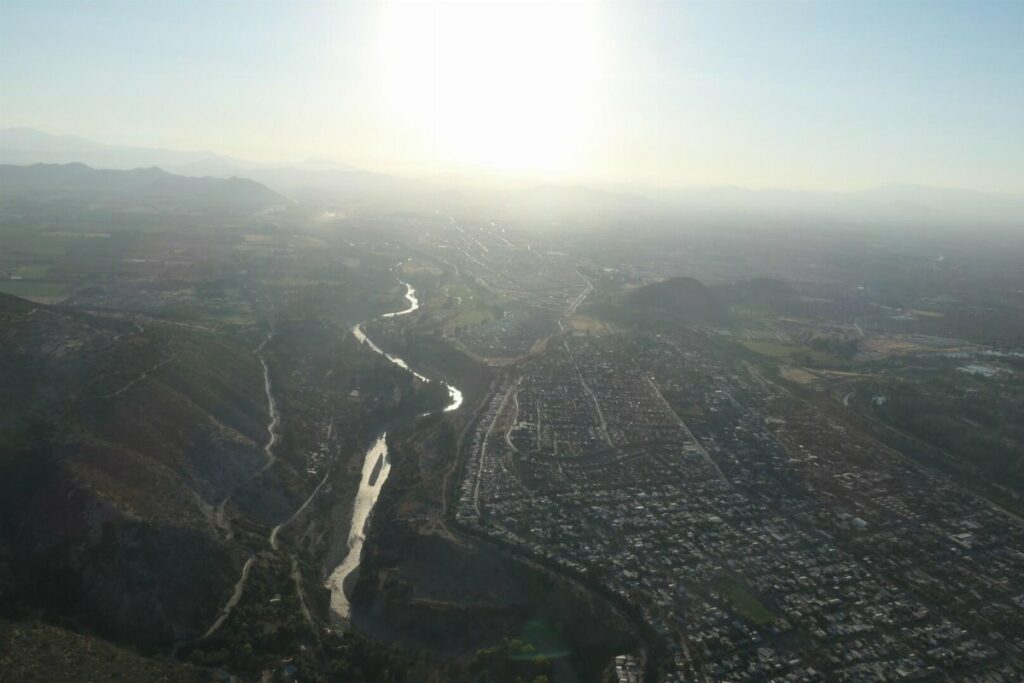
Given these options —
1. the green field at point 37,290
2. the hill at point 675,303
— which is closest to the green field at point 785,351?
the hill at point 675,303

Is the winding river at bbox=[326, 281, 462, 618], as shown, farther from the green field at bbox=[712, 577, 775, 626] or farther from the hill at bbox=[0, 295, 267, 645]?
the green field at bbox=[712, 577, 775, 626]

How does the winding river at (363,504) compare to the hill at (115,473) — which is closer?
the hill at (115,473)

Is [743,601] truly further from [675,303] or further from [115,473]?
[675,303]

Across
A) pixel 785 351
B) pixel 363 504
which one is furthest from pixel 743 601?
pixel 785 351

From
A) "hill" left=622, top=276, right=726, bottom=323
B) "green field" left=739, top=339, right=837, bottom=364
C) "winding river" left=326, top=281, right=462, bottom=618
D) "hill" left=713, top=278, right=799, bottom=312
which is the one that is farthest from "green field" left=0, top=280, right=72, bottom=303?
"hill" left=713, top=278, right=799, bottom=312

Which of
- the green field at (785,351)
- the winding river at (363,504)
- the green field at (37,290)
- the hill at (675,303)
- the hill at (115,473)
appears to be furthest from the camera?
the hill at (675,303)

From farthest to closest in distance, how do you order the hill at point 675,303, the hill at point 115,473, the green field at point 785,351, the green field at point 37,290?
the hill at point 675,303 → the green field at point 37,290 → the green field at point 785,351 → the hill at point 115,473

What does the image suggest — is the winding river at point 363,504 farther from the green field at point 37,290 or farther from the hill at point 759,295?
the hill at point 759,295
